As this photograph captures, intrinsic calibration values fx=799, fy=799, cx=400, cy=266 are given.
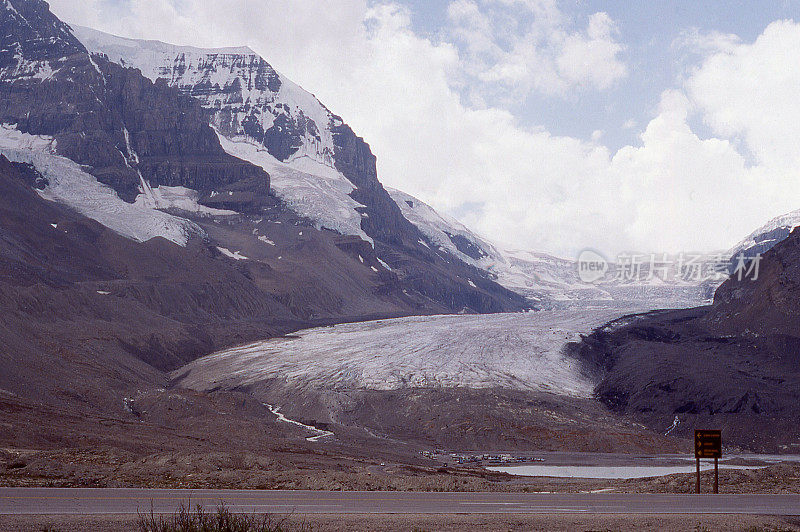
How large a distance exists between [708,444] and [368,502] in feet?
40.5

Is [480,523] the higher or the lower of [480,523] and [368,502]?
the higher

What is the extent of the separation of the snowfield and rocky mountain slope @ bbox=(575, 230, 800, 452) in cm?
460

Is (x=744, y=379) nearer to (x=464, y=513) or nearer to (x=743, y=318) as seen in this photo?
(x=743, y=318)

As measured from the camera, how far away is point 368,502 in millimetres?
22969

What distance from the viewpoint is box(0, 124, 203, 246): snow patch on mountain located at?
165m

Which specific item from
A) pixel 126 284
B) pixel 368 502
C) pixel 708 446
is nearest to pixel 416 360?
pixel 126 284

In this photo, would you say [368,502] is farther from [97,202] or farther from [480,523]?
[97,202]

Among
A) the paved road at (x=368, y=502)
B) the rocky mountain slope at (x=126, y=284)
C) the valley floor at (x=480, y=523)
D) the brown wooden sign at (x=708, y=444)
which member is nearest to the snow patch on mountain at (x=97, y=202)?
the rocky mountain slope at (x=126, y=284)

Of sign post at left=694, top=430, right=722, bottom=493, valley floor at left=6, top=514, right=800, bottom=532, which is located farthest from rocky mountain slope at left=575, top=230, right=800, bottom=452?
valley floor at left=6, top=514, right=800, bottom=532

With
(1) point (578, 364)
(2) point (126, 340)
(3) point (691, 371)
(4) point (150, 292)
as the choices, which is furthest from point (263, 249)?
(3) point (691, 371)

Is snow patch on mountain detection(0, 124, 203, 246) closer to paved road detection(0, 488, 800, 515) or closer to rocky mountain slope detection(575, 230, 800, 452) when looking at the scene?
rocky mountain slope detection(575, 230, 800, 452)

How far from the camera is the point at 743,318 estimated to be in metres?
89.0

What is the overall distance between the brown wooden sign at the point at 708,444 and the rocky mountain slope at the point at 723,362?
1502 inches

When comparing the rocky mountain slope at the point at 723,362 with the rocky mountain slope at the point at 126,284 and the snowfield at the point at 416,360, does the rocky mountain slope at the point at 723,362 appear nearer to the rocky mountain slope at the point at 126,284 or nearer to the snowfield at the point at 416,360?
the snowfield at the point at 416,360
